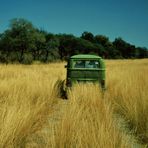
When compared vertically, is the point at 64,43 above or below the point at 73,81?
above

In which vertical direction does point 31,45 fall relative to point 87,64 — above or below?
above

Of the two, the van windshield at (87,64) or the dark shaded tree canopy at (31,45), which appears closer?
the van windshield at (87,64)

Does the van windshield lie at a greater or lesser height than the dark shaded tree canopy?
lesser

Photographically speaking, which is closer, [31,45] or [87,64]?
[87,64]

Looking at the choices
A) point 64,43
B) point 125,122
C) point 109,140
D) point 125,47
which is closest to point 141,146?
point 109,140

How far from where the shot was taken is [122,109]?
254 inches

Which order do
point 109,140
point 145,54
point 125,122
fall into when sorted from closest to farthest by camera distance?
1. point 109,140
2. point 125,122
3. point 145,54

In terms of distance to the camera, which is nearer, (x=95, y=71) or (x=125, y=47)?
(x=95, y=71)

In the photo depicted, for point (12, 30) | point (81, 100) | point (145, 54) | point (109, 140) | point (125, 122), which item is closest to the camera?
point (109, 140)

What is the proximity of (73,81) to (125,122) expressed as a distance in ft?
14.0

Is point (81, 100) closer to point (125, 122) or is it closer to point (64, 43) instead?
point (125, 122)

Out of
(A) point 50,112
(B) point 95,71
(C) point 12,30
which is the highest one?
(C) point 12,30

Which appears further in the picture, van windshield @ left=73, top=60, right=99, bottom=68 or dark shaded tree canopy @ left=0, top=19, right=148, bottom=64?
dark shaded tree canopy @ left=0, top=19, right=148, bottom=64

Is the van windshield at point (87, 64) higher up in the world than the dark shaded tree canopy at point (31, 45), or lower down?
lower down
